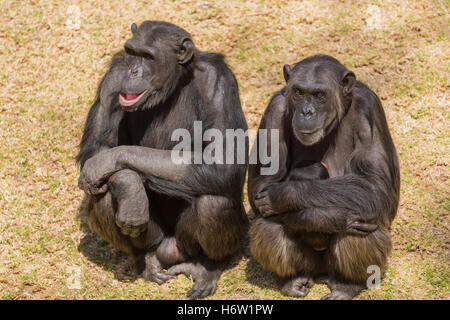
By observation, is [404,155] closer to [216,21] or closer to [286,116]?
[286,116]

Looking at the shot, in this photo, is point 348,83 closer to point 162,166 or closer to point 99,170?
point 162,166

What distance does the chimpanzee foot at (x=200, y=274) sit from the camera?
623 centimetres

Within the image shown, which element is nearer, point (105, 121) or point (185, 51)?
point (185, 51)

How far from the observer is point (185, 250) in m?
6.47

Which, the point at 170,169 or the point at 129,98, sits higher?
the point at 129,98

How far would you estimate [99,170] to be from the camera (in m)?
Result: 6.04

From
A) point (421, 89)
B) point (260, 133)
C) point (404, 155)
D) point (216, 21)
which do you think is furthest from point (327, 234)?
point (216, 21)

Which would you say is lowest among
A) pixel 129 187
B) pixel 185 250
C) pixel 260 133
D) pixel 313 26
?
pixel 185 250

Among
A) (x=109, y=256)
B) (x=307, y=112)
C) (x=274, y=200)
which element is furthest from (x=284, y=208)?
(x=109, y=256)

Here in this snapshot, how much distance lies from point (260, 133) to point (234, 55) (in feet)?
8.86

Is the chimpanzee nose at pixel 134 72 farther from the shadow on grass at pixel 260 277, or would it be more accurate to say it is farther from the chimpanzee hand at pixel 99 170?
the shadow on grass at pixel 260 277

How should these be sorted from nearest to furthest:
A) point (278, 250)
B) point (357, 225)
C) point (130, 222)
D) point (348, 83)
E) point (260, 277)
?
point (357, 225)
point (348, 83)
point (278, 250)
point (130, 222)
point (260, 277)

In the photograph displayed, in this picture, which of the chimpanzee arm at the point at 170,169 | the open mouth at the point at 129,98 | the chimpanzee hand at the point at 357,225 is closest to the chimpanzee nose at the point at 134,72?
the open mouth at the point at 129,98

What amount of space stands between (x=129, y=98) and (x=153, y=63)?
14.1 inches
